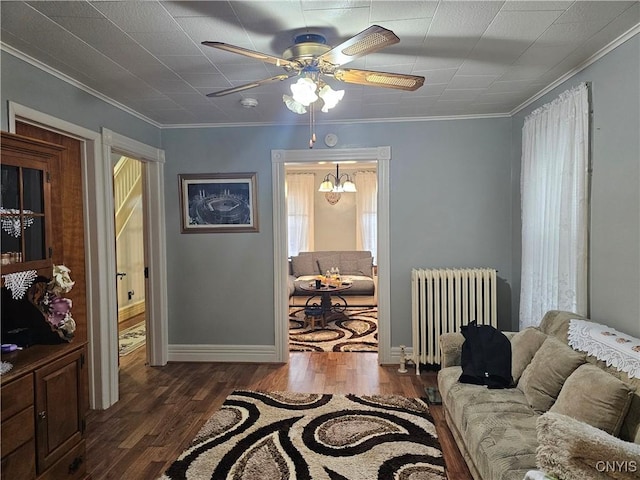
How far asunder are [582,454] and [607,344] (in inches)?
35.5

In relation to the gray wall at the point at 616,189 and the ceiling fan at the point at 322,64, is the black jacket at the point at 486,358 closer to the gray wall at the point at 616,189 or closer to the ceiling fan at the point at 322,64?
the gray wall at the point at 616,189

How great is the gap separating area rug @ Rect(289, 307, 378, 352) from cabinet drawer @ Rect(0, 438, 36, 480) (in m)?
3.07

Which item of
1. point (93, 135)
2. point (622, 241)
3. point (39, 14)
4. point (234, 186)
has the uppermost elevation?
point (39, 14)

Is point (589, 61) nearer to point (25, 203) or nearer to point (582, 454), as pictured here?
point (582, 454)

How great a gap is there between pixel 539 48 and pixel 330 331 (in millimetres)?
4092

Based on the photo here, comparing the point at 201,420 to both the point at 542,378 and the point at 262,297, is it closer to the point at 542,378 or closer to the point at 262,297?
the point at 262,297

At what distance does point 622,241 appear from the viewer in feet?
7.73

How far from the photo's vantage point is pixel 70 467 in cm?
222

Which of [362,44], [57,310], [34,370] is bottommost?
[34,370]

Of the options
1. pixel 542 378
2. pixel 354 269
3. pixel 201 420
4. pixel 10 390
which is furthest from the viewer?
pixel 354 269

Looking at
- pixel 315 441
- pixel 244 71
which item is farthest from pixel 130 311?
pixel 244 71

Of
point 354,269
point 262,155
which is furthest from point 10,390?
point 354,269

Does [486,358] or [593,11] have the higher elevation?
[593,11]

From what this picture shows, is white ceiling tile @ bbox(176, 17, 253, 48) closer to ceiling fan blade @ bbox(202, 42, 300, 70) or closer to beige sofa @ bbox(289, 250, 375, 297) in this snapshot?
ceiling fan blade @ bbox(202, 42, 300, 70)
